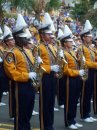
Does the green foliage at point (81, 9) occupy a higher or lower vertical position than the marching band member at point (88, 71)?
higher

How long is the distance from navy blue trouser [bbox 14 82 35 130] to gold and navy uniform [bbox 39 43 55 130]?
2.11 ft

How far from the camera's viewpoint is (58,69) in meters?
8.56

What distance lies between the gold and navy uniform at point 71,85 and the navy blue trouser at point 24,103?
1534 millimetres

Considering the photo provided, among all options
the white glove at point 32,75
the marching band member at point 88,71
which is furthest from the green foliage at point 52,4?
the white glove at point 32,75

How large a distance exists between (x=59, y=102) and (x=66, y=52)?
2.80 meters

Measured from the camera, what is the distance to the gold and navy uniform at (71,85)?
929 centimetres

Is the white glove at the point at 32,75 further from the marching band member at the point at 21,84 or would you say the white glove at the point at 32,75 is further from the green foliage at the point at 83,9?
the green foliage at the point at 83,9

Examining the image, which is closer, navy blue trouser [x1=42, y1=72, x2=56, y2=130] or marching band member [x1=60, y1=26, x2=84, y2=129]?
navy blue trouser [x1=42, y1=72, x2=56, y2=130]

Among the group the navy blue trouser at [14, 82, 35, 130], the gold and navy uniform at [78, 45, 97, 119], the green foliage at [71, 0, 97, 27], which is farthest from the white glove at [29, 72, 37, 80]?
the green foliage at [71, 0, 97, 27]

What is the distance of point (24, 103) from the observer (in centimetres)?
781

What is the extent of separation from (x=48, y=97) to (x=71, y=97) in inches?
43.9

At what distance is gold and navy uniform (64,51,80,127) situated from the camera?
9.29 meters

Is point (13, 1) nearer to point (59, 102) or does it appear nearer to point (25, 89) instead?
point (59, 102)

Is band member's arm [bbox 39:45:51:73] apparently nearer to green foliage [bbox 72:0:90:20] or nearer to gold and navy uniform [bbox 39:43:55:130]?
gold and navy uniform [bbox 39:43:55:130]
